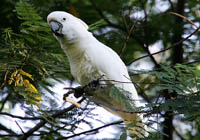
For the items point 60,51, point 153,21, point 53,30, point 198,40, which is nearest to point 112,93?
point 53,30

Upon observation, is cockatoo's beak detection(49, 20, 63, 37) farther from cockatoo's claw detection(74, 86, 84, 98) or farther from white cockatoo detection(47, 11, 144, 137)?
cockatoo's claw detection(74, 86, 84, 98)

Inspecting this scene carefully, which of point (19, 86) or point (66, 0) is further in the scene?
point (66, 0)

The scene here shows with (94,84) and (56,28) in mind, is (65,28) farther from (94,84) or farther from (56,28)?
(94,84)

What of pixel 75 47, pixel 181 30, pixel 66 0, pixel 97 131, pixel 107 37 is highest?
pixel 66 0

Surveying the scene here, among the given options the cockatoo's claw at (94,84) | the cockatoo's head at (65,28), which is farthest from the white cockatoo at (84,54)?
the cockatoo's claw at (94,84)

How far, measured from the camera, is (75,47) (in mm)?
2920

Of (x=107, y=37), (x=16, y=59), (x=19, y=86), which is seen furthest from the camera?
(x=107, y=37)

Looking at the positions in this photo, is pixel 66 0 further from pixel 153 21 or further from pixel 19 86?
pixel 19 86

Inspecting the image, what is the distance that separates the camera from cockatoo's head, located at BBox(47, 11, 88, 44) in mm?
2896

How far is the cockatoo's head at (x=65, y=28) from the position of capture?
2.90m

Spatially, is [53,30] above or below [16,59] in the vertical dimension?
above

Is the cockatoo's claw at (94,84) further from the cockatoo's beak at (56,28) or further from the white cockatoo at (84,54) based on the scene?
the cockatoo's beak at (56,28)

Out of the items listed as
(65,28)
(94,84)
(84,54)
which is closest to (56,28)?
(65,28)

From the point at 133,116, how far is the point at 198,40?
2184mm
